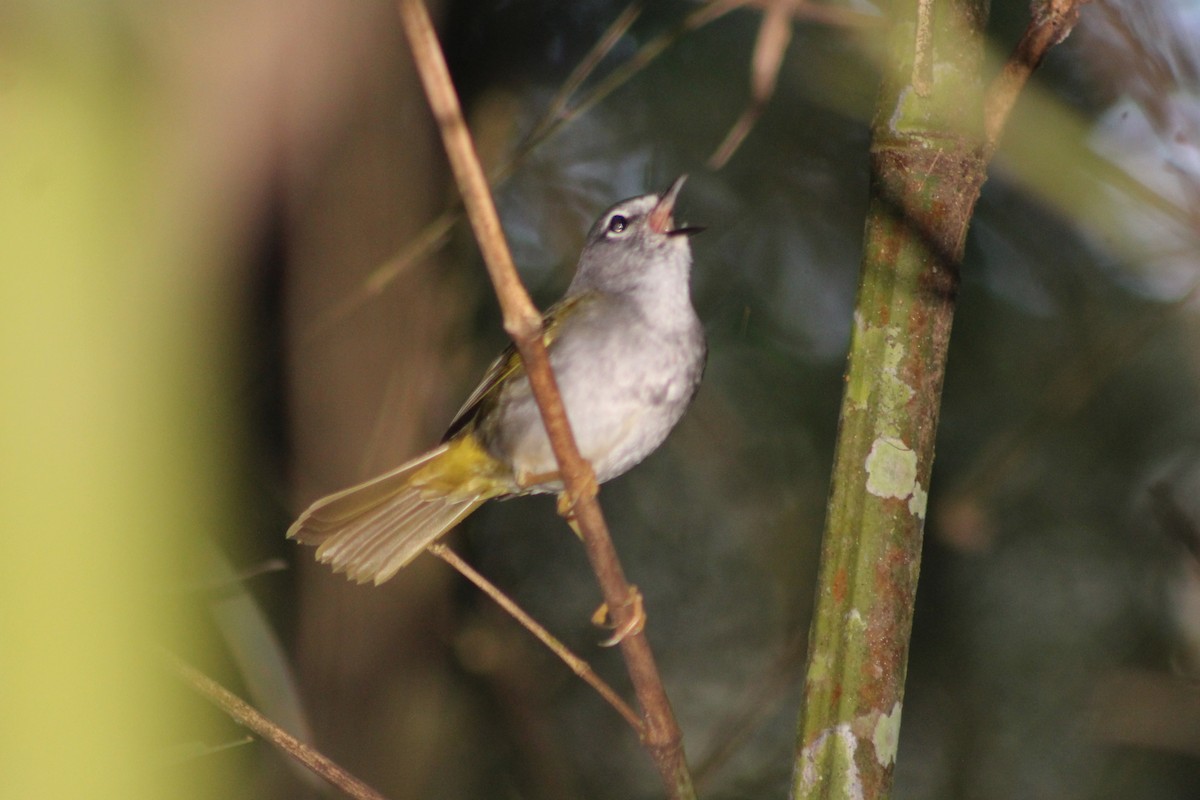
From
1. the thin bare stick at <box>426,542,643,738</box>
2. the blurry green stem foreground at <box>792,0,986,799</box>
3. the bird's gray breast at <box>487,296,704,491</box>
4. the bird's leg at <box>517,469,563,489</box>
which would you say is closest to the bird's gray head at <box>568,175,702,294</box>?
the bird's gray breast at <box>487,296,704,491</box>

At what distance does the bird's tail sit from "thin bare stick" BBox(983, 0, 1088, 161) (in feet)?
5.47

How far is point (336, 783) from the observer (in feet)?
5.76

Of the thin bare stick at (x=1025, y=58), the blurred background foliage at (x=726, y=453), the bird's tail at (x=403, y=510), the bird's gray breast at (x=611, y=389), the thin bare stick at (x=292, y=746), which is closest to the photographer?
the thin bare stick at (x=292, y=746)

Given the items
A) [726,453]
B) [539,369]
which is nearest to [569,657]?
[539,369]

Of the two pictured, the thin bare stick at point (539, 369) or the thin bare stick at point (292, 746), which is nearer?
the thin bare stick at point (539, 369)

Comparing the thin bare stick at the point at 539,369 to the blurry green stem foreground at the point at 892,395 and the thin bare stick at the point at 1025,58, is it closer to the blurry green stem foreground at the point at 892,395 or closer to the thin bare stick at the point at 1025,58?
the blurry green stem foreground at the point at 892,395

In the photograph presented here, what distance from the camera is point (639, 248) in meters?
3.45

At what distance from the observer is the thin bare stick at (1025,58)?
2.08 metres

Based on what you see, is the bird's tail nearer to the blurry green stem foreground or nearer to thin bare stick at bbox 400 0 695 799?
thin bare stick at bbox 400 0 695 799

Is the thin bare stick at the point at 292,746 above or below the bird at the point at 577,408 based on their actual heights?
above

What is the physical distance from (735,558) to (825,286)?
53.7 inches

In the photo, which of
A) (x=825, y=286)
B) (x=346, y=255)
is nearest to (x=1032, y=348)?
(x=825, y=286)

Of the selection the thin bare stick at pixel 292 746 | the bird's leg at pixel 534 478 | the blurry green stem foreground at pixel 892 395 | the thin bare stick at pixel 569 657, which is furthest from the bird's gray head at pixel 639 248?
the thin bare stick at pixel 292 746

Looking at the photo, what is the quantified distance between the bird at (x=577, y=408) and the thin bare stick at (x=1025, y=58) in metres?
1.14
